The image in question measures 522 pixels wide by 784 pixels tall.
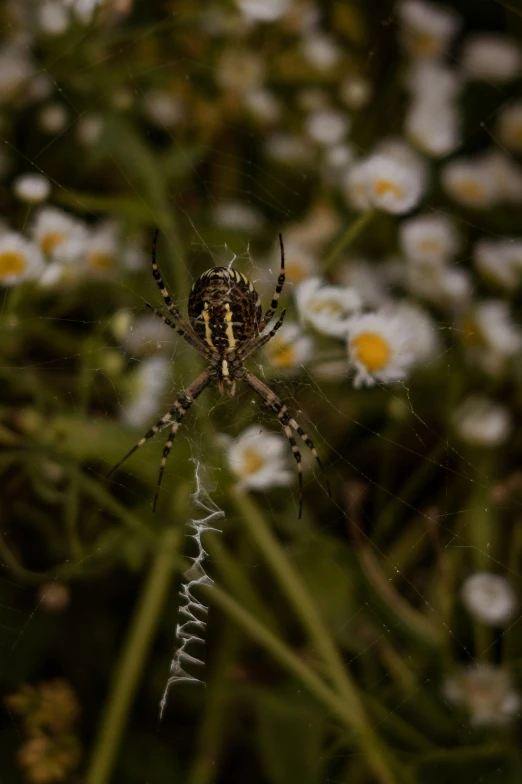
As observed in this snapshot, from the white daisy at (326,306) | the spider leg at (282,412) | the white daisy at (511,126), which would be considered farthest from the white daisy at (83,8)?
the white daisy at (511,126)

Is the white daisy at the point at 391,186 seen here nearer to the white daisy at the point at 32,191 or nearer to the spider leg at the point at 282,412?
the spider leg at the point at 282,412

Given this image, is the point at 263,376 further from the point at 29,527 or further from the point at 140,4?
the point at 140,4

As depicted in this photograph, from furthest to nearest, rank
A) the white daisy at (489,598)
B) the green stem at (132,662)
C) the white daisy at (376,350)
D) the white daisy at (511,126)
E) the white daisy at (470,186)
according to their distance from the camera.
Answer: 1. the white daisy at (511,126)
2. the white daisy at (470,186)
3. the white daisy at (489,598)
4. the green stem at (132,662)
5. the white daisy at (376,350)

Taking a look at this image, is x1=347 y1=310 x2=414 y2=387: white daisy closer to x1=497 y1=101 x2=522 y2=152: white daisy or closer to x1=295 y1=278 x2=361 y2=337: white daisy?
x1=295 y1=278 x2=361 y2=337: white daisy

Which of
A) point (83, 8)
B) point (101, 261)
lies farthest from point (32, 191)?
point (83, 8)

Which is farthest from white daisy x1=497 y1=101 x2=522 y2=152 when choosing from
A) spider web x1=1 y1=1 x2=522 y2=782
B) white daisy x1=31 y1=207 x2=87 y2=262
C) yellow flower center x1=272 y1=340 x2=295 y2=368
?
white daisy x1=31 y1=207 x2=87 y2=262

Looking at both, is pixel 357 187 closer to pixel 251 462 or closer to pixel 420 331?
pixel 420 331
